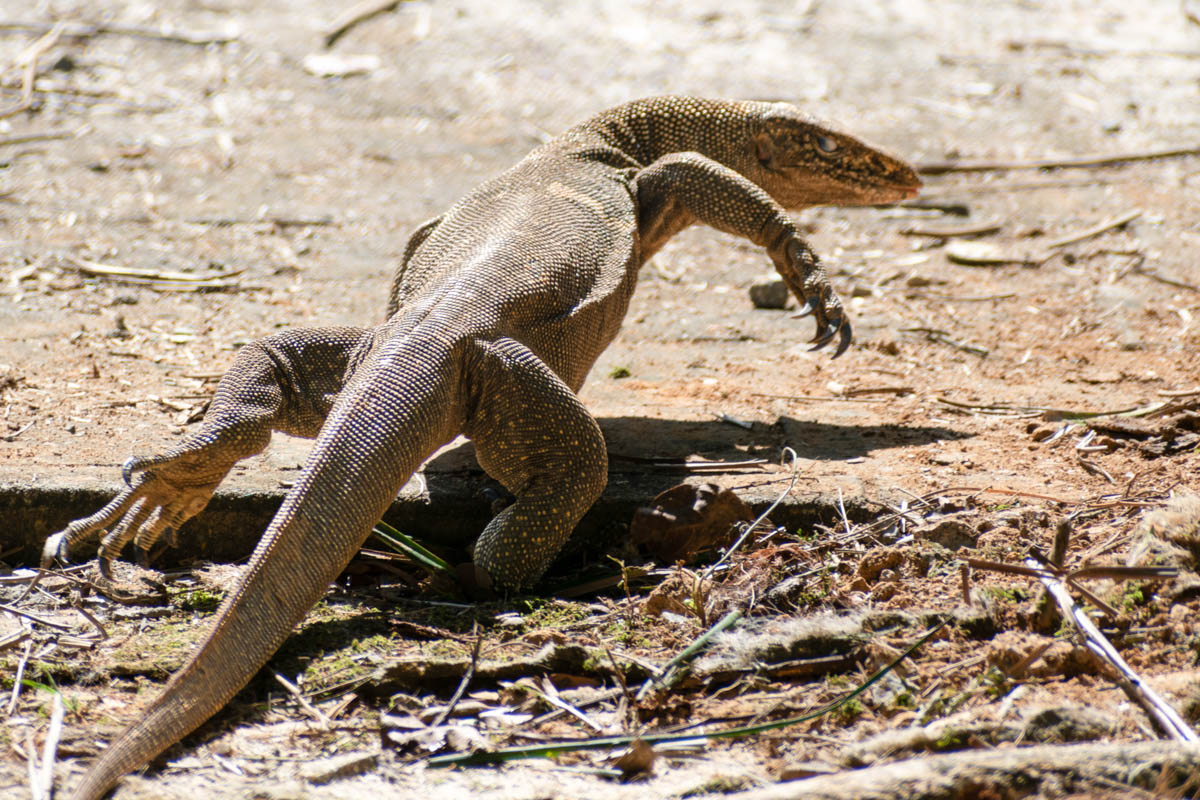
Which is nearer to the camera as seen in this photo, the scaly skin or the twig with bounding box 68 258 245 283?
the scaly skin

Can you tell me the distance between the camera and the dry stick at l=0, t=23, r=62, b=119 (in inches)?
331

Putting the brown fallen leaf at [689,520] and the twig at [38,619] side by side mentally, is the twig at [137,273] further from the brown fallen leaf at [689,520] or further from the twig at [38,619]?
the brown fallen leaf at [689,520]

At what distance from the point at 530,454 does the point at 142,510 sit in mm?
1177

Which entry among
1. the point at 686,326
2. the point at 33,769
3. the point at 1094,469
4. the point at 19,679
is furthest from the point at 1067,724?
the point at 686,326

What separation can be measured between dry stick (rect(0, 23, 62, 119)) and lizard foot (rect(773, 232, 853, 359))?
6.35m

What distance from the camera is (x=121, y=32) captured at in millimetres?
9672

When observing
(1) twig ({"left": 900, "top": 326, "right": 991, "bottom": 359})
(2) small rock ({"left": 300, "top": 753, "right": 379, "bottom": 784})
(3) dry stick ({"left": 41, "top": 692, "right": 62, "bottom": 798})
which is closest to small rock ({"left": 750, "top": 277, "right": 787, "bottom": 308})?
(1) twig ({"left": 900, "top": 326, "right": 991, "bottom": 359})

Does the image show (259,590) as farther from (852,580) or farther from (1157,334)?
(1157,334)

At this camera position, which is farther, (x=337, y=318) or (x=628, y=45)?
(x=628, y=45)

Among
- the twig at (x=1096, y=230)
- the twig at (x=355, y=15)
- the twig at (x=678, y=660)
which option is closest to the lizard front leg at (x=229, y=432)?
the twig at (x=678, y=660)

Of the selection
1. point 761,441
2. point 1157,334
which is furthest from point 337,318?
point 1157,334

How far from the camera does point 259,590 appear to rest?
288cm

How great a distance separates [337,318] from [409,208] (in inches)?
69.2

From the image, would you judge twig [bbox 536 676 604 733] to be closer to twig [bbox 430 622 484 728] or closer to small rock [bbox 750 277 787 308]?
twig [bbox 430 622 484 728]
